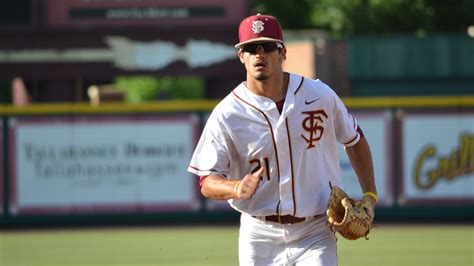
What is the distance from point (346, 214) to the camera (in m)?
5.62

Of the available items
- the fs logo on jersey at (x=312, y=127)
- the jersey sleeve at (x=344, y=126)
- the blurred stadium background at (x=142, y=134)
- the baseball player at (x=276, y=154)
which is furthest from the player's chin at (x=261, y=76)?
the blurred stadium background at (x=142, y=134)

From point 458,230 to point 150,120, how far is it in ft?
16.2

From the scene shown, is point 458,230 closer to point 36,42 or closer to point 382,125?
point 382,125

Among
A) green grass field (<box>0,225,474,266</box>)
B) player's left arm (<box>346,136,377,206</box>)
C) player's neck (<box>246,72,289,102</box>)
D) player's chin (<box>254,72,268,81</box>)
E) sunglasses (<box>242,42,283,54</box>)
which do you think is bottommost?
green grass field (<box>0,225,474,266</box>)

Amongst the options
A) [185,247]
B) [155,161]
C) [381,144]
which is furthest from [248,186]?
[381,144]

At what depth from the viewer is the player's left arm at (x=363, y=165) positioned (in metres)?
5.96

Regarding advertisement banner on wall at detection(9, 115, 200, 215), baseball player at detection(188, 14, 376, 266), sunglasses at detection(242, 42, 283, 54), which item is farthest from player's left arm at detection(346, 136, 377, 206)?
advertisement banner on wall at detection(9, 115, 200, 215)

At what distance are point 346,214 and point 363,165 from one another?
439 mm

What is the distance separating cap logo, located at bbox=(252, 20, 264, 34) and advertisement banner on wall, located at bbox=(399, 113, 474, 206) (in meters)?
12.2

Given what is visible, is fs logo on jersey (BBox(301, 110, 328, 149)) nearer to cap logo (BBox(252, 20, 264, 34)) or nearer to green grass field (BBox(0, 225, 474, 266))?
cap logo (BBox(252, 20, 264, 34))

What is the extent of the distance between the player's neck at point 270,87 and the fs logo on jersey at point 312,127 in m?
0.17

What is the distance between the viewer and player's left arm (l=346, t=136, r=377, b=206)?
596 centimetres

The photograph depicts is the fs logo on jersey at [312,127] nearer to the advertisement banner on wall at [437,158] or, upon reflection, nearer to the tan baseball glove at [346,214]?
the tan baseball glove at [346,214]

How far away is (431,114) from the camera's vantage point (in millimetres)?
17625
